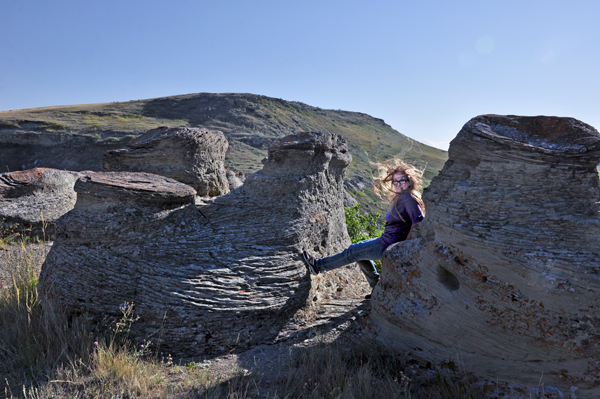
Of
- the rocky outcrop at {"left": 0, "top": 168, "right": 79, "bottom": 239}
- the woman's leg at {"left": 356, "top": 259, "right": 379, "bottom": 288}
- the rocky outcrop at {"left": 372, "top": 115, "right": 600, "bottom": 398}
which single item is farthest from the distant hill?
the rocky outcrop at {"left": 372, "top": 115, "right": 600, "bottom": 398}

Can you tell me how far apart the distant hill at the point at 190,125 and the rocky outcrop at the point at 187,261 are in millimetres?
10135

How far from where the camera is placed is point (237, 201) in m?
4.90

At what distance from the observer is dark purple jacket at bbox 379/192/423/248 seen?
163 inches

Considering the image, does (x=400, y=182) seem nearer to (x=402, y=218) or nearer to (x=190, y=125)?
(x=402, y=218)

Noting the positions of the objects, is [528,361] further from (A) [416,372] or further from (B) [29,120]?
(B) [29,120]

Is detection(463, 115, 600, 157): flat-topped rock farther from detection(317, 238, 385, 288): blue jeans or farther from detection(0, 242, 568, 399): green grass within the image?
detection(0, 242, 568, 399): green grass

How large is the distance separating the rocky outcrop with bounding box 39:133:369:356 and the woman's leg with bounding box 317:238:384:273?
0.27 meters

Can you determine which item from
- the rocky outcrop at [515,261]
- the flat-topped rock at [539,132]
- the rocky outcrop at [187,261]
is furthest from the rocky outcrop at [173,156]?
the flat-topped rock at [539,132]

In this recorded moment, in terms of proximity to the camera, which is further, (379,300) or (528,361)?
(379,300)

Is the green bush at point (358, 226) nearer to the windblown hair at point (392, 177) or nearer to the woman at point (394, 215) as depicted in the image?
the woman at point (394, 215)

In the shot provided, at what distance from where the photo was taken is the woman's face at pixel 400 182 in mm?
4148

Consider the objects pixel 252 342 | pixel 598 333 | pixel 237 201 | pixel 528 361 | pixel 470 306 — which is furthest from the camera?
pixel 237 201

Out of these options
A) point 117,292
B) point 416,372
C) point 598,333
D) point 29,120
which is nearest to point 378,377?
point 416,372

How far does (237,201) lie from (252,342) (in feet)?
5.72
